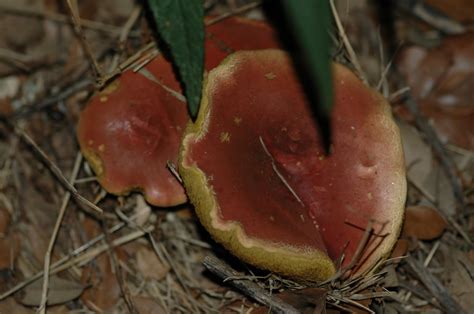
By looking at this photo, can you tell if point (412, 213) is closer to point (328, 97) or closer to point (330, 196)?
point (330, 196)

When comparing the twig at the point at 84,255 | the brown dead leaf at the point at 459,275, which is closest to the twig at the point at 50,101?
the twig at the point at 84,255

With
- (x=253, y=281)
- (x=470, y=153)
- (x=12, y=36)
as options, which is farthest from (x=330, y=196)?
(x=12, y=36)

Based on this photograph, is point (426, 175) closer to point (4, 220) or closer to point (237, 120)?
point (237, 120)

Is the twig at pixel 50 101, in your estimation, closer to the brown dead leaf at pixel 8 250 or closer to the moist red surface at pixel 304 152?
the brown dead leaf at pixel 8 250

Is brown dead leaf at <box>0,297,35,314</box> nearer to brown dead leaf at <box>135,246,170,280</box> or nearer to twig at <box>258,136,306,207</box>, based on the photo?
brown dead leaf at <box>135,246,170,280</box>

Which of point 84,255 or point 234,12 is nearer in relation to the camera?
point 84,255

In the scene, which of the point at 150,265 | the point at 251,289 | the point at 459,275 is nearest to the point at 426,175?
the point at 459,275
